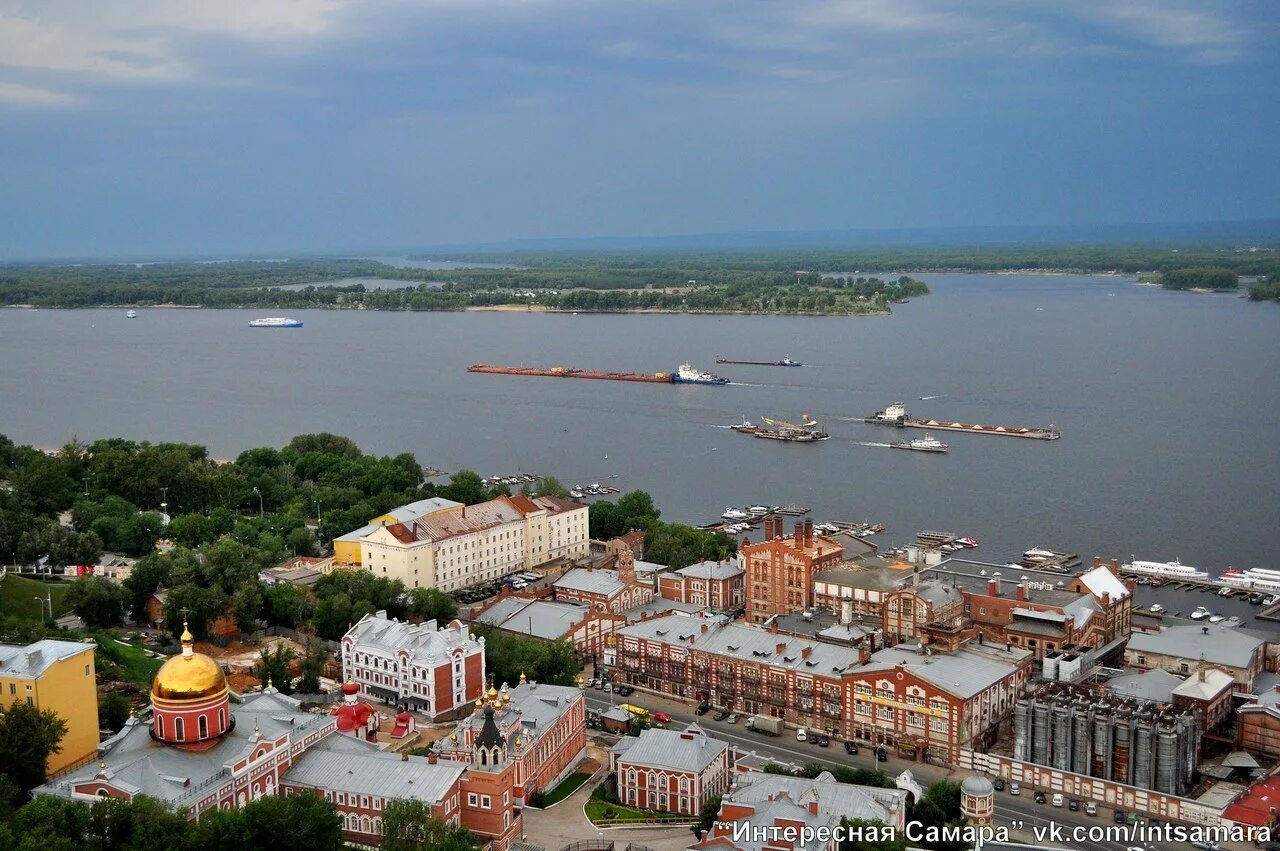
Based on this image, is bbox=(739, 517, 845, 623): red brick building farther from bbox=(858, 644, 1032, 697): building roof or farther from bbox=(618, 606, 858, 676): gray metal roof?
bbox=(858, 644, 1032, 697): building roof

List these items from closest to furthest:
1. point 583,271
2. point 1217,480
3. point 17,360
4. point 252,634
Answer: point 252,634
point 1217,480
point 17,360
point 583,271

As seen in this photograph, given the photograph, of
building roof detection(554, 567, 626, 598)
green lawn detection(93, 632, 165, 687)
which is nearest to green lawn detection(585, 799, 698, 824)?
green lawn detection(93, 632, 165, 687)

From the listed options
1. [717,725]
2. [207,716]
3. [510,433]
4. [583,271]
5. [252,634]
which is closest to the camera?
[207,716]

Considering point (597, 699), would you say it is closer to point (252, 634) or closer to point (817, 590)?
point (817, 590)

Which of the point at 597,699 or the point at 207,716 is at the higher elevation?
the point at 207,716

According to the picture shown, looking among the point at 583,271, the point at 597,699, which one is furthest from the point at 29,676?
the point at 583,271

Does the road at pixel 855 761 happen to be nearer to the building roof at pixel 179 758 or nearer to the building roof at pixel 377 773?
the building roof at pixel 377 773

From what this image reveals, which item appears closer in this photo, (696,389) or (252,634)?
(252,634)
